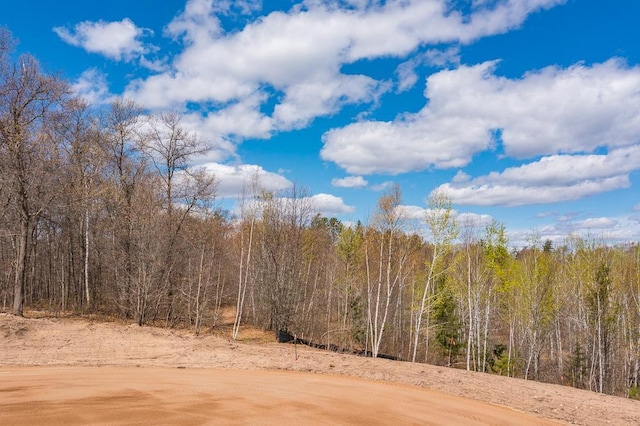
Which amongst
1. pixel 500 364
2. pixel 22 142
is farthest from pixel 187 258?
pixel 500 364

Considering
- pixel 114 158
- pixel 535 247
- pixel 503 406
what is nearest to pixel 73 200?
pixel 114 158

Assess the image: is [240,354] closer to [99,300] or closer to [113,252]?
[113,252]

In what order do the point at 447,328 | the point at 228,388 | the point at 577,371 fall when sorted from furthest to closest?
1. the point at 447,328
2. the point at 577,371
3. the point at 228,388

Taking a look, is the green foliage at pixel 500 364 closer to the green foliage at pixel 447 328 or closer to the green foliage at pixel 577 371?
the green foliage at pixel 447 328

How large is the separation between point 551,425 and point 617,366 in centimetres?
3516

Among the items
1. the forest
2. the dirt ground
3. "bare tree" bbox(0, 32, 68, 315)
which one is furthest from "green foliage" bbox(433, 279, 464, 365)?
"bare tree" bbox(0, 32, 68, 315)

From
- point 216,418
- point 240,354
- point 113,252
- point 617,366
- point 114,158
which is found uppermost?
point 114,158

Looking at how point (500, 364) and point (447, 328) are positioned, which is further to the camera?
point (447, 328)

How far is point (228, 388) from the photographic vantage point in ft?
39.5

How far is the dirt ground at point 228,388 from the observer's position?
9133 millimetres

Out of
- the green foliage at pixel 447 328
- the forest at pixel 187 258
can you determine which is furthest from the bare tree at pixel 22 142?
the green foliage at pixel 447 328

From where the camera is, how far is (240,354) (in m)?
19.0

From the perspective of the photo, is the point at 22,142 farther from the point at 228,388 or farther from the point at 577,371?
the point at 577,371

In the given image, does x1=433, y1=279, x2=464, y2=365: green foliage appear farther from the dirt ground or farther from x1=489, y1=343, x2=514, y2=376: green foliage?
the dirt ground
